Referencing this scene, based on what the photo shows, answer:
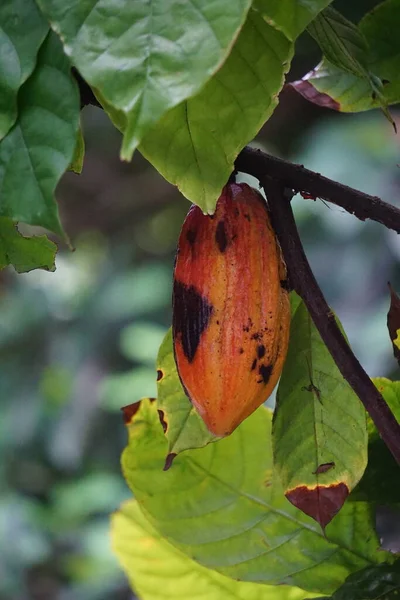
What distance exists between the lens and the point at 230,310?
43 centimetres

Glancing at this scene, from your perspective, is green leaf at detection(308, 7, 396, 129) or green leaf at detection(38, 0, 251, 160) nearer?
green leaf at detection(38, 0, 251, 160)

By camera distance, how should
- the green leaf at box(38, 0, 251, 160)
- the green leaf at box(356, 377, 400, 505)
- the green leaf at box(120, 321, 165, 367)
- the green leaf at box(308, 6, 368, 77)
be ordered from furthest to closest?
1. the green leaf at box(120, 321, 165, 367)
2. the green leaf at box(356, 377, 400, 505)
3. the green leaf at box(308, 6, 368, 77)
4. the green leaf at box(38, 0, 251, 160)

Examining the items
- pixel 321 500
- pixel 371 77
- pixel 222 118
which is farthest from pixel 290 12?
pixel 321 500

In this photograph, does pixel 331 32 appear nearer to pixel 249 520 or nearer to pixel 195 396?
pixel 195 396

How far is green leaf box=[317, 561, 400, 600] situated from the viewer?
477mm

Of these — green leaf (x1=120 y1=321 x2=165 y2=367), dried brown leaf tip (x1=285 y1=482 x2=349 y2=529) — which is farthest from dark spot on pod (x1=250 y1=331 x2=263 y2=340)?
green leaf (x1=120 y1=321 x2=165 y2=367)

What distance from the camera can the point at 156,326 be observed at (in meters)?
2.52

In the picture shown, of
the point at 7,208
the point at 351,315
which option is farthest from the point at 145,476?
the point at 351,315

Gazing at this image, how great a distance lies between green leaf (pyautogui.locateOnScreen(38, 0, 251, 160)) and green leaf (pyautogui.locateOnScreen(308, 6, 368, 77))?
13cm

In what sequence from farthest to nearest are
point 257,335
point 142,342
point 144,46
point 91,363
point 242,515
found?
point 91,363
point 142,342
point 242,515
point 257,335
point 144,46

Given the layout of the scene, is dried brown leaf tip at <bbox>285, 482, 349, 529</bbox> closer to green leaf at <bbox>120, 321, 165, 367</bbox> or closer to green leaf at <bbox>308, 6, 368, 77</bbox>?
green leaf at <bbox>308, 6, 368, 77</bbox>

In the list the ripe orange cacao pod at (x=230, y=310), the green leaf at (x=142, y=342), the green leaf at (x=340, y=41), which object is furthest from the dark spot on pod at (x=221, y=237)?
the green leaf at (x=142, y=342)

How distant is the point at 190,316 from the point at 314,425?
0.11 m

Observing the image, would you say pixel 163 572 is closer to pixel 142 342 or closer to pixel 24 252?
pixel 24 252
